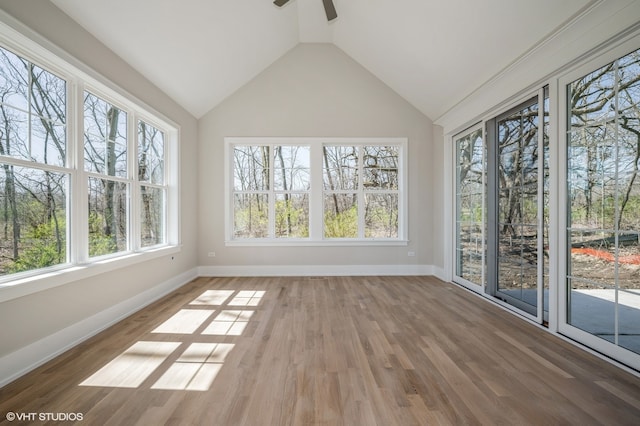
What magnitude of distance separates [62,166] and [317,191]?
3.34 meters

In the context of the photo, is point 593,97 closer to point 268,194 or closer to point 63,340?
point 268,194

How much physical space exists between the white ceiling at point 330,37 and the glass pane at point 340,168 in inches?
54.5

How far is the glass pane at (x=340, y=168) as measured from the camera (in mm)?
4926

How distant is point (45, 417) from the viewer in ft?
4.85

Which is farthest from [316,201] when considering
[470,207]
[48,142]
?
[48,142]

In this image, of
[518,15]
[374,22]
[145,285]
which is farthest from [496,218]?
[145,285]

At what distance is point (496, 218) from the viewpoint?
3.44 metres

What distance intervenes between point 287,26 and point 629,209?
453 cm

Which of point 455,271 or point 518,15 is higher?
point 518,15

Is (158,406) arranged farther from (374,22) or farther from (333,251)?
(374,22)

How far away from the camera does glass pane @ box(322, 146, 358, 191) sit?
194 inches

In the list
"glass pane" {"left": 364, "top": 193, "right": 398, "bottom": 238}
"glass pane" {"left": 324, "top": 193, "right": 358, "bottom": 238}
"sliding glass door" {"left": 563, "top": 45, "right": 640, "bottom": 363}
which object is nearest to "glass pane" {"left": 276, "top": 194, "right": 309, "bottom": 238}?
"glass pane" {"left": 324, "top": 193, "right": 358, "bottom": 238}

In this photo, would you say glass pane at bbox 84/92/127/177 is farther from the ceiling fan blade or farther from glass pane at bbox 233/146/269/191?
the ceiling fan blade

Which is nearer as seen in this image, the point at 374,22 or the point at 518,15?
the point at 518,15
